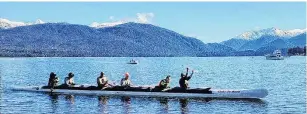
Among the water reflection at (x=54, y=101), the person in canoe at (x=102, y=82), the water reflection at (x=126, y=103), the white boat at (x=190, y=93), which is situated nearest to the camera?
the water reflection at (x=126, y=103)

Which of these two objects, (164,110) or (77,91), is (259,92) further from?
(77,91)

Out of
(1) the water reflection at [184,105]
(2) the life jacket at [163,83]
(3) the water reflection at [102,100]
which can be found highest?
(2) the life jacket at [163,83]

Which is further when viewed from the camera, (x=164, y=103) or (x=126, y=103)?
(x=126, y=103)

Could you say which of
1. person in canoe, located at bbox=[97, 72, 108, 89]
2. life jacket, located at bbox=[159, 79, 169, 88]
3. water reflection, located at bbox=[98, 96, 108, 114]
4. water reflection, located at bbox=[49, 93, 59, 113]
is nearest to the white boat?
person in canoe, located at bbox=[97, 72, 108, 89]

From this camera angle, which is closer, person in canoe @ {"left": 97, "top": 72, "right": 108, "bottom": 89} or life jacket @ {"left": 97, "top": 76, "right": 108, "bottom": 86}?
person in canoe @ {"left": 97, "top": 72, "right": 108, "bottom": 89}

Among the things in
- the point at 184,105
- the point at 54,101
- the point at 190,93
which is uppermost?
the point at 190,93

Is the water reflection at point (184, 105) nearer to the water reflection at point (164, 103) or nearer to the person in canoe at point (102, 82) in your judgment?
the water reflection at point (164, 103)

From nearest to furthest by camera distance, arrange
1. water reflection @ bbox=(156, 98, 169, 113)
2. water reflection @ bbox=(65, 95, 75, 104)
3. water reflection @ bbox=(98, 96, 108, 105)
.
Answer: water reflection @ bbox=(156, 98, 169, 113), water reflection @ bbox=(98, 96, 108, 105), water reflection @ bbox=(65, 95, 75, 104)

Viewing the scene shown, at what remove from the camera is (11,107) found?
1639 inches

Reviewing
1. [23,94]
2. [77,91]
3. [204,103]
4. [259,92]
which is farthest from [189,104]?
[23,94]

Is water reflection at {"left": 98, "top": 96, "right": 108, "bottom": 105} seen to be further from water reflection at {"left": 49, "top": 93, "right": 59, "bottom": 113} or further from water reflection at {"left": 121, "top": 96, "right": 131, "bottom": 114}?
water reflection at {"left": 49, "top": 93, "right": 59, "bottom": 113}

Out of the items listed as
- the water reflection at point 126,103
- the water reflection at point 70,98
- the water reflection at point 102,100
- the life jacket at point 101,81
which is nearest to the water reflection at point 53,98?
the water reflection at point 70,98

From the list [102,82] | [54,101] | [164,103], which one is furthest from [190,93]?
[54,101]

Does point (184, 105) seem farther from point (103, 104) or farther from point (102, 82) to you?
point (102, 82)
